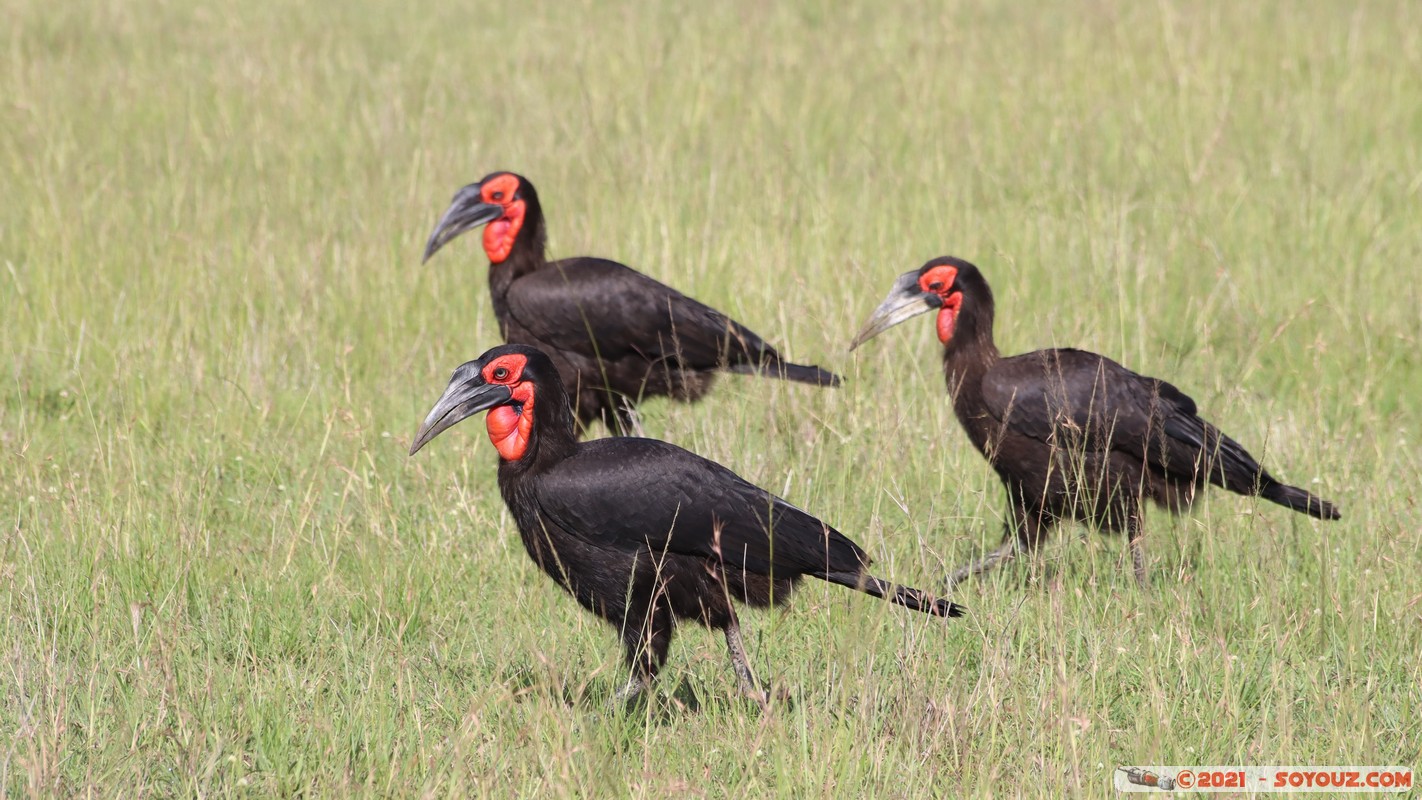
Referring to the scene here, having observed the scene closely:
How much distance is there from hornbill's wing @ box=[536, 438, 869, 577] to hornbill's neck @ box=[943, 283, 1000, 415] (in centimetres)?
132

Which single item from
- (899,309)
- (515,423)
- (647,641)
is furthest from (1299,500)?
(515,423)

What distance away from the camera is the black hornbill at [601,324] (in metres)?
6.02

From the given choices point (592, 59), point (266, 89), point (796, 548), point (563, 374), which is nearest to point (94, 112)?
point (266, 89)

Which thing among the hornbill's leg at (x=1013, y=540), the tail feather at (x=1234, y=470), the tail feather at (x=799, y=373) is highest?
the tail feather at (x=1234, y=470)

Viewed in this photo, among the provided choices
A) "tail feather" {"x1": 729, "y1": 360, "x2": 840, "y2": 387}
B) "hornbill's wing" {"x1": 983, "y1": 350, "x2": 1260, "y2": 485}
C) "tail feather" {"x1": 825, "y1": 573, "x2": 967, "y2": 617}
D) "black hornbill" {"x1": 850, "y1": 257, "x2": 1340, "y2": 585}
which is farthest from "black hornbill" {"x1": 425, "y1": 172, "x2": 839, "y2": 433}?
"tail feather" {"x1": 825, "y1": 573, "x2": 967, "y2": 617}

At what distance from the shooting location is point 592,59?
9836 millimetres

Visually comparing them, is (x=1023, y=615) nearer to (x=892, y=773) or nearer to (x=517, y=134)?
(x=892, y=773)

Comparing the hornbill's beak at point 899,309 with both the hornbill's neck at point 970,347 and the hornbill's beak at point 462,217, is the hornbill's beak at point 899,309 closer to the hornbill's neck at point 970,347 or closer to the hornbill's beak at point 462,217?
the hornbill's neck at point 970,347

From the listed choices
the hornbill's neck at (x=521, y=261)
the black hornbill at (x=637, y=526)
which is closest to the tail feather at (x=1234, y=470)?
the black hornbill at (x=637, y=526)

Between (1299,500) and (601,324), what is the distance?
2760 millimetres

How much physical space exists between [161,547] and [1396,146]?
6.95m

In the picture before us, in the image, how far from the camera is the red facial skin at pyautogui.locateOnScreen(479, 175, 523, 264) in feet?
20.7

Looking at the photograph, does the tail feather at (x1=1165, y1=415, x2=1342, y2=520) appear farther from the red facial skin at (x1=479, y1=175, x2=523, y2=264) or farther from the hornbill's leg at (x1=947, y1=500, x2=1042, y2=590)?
the red facial skin at (x1=479, y1=175, x2=523, y2=264)

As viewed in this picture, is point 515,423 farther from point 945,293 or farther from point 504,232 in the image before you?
point 504,232
